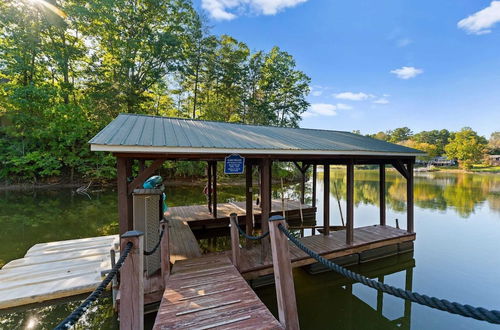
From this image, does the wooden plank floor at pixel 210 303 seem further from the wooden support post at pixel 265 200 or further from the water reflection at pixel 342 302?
the water reflection at pixel 342 302

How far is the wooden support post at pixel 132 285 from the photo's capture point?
161 cm

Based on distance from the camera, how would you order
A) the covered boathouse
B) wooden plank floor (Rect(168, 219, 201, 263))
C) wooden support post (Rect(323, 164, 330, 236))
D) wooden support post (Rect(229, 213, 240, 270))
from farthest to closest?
wooden support post (Rect(323, 164, 330, 236))
wooden plank floor (Rect(168, 219, 201, 263))
wooden support post (Rect(229, 213, 240, 270))
the covered boathouse

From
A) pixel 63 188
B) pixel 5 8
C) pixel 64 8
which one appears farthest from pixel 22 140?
pixel 64 8

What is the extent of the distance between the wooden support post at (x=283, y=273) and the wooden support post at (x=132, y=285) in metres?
1.15

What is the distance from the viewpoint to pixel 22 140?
567 inches

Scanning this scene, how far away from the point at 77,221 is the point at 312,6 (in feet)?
52.1

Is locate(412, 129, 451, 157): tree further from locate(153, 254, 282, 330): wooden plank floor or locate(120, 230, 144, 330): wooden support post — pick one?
locate(120, 230, 144, 330): wooden support post

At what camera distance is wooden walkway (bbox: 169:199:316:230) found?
7.48 meters

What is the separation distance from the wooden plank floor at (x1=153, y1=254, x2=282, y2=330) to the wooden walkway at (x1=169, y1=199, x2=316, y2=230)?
12.3 ft

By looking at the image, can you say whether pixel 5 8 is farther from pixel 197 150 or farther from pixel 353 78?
pixel 353 78

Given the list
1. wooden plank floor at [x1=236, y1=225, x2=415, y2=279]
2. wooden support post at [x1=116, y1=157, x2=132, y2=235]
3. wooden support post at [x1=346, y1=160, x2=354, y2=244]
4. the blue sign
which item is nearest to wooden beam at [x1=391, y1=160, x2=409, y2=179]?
wooden support post at [x1=346, y1=160, x2=354, y2=244]

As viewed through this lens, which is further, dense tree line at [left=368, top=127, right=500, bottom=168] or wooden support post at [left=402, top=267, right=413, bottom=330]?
dense tree line at [left=368, top=127, right=500, bottom=168]

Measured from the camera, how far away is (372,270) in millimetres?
5328

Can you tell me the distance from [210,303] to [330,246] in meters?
3.56
